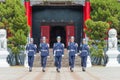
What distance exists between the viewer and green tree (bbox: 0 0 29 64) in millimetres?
33938

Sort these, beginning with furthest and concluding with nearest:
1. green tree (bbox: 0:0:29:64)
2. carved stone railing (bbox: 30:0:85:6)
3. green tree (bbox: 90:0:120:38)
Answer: carved stone railing (bbox: 30:0:85:6) < green tree (bbox: 90:0:120:38) < green tree (bbox: 0:0:29:64)

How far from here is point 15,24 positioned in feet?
113

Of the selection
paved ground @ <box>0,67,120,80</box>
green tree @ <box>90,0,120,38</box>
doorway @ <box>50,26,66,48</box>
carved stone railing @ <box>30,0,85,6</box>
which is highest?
carved stone railing @ <box>30,0,85,6</box>

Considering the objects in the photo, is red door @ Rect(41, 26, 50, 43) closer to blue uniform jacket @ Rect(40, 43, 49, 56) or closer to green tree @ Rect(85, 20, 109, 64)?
green tree @ Rect(85, 20, 109, 64)

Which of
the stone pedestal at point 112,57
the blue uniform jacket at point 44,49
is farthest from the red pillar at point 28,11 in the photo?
the blue uniform jacket at point 44,49

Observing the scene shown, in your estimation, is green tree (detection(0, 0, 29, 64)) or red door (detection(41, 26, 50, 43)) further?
red door (detection(41, 26, 50, 43))

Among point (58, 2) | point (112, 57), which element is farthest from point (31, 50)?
point (58, 2)

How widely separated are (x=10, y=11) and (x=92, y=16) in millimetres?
6596

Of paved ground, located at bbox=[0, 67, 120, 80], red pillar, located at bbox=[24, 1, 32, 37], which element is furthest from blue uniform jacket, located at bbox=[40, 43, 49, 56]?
red pillar, located at bbox=[24, 1, 32, 37]

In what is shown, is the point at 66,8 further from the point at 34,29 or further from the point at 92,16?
the point at 92,16

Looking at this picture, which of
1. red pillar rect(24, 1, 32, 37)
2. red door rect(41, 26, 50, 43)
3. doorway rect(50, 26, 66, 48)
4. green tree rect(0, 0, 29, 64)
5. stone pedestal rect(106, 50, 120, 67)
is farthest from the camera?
doorway rect(50, 26, 66, 48)

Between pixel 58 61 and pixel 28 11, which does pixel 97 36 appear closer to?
pixel 28 11

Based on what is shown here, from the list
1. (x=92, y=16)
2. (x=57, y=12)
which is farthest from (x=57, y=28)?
(x=92, y=16)

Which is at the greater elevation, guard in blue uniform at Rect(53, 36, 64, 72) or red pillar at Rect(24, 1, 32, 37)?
red pillar at Rect(24, 1, 32, 37)
